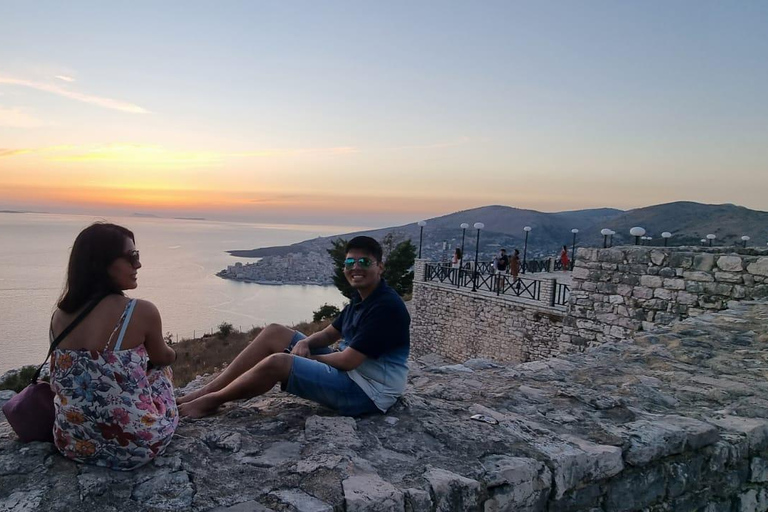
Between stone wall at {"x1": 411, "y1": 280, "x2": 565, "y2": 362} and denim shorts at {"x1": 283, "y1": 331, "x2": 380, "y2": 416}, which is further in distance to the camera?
stone wall at {"x1": 411, "y1": 280, "x2": 565, "y2": 362}

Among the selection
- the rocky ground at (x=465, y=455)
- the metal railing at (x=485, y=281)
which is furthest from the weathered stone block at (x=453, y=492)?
the metal railing at (x=485, y=281)

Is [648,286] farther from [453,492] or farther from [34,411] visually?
[34,411]

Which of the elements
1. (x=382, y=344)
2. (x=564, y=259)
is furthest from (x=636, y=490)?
(x=564, y=259)

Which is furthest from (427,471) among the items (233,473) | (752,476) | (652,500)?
(752,476)

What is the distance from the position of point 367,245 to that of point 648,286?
5322mm

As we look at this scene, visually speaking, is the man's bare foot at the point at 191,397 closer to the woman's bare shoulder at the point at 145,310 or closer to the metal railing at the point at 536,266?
the woman's bare shoulder at the point at 145,310

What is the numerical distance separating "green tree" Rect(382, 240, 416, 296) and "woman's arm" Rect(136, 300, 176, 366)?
21200mm

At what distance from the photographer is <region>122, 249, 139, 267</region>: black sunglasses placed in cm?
180

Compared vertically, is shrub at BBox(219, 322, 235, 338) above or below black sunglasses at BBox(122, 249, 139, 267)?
below

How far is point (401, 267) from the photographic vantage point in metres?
24.0

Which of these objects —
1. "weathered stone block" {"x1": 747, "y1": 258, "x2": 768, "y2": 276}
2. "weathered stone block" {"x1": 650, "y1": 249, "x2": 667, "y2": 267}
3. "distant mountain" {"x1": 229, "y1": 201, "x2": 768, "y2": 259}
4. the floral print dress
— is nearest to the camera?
the floral print dress

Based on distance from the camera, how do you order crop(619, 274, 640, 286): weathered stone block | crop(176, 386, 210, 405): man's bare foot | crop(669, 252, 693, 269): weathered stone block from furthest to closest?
crop(619, 274, 640, 286): weathered stone block, crop(669, 252, 693, 269): weathered stone block, crop(176, 386, 210, 405): man's bare foot

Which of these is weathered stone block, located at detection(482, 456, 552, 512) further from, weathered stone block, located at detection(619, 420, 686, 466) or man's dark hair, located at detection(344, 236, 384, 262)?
man's dark hair, located at detection(344, 236, 384, 262)

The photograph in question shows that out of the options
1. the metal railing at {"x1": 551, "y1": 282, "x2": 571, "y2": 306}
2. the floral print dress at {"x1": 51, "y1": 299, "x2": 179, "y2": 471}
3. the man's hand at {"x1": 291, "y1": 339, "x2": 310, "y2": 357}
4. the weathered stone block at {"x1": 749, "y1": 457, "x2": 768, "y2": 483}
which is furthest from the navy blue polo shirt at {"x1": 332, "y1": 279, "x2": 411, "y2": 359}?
the metal railing at {"x1": 551, "y1": 282, "x2": 571, "y2": 306}
